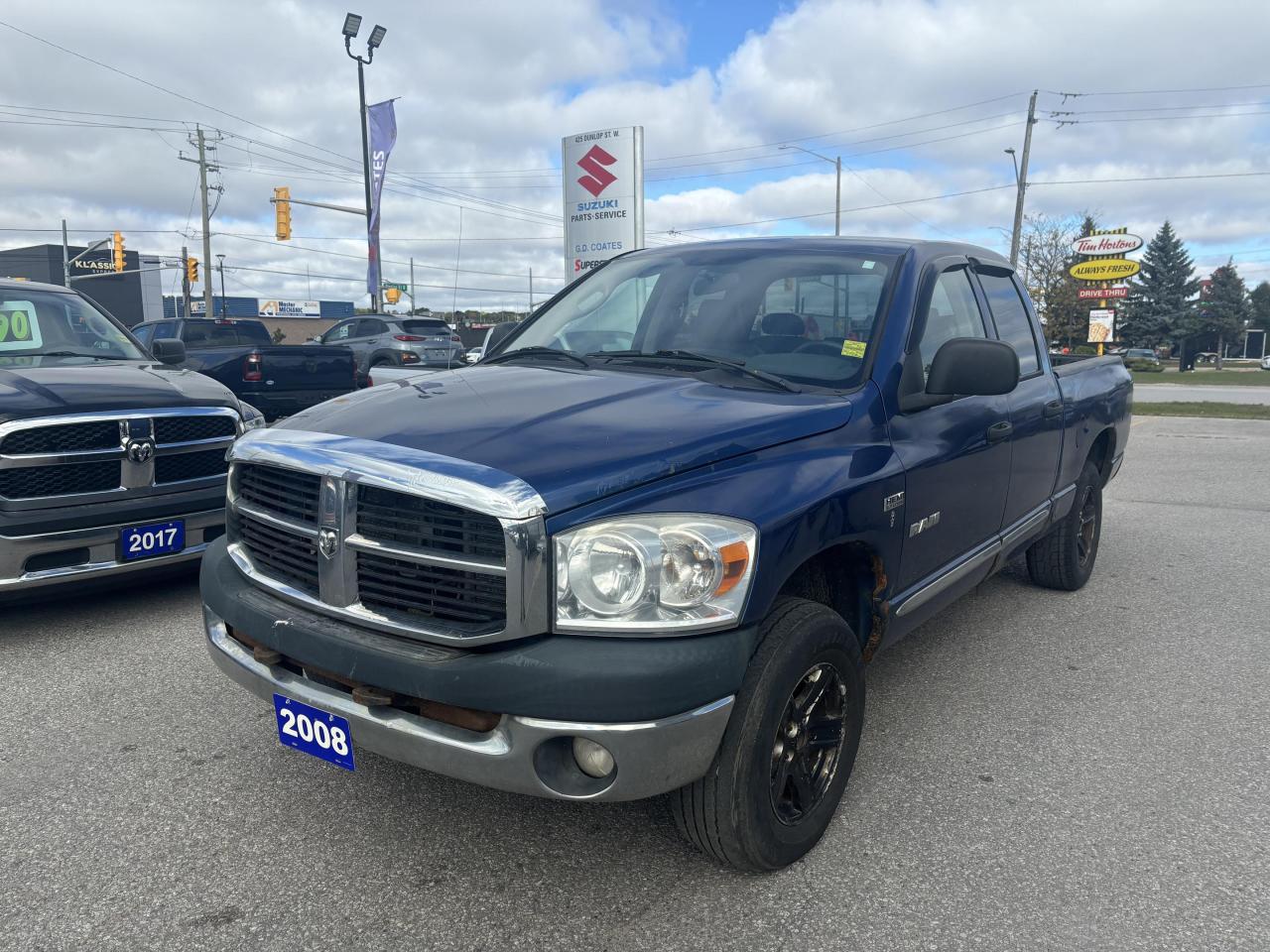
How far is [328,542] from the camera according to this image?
242 cm

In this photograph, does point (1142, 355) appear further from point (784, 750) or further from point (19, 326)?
point (784, 750)

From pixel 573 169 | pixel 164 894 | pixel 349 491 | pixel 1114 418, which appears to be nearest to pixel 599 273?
pixel 349 491

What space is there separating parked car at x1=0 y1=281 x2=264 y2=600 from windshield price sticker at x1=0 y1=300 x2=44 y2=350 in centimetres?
9

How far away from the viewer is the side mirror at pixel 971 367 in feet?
10.1

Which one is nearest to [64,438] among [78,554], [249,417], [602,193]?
[78,554]

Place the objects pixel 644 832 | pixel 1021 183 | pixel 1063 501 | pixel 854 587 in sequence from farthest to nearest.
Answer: pixel 1021 183 < pixel 1063 501 < pixel 854 587 < pixel 644 832

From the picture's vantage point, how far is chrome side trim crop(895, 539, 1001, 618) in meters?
3.20

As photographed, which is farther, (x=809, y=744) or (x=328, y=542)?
(x=809, y=744)

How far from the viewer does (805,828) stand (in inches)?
102

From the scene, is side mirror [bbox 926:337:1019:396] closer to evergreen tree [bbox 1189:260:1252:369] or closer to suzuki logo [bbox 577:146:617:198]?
suzuki logo [bbox 577:146:617:198]

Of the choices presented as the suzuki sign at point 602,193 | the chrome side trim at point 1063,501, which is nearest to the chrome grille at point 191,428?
the chrome side trim at point 1063,501

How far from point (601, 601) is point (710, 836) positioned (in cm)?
71

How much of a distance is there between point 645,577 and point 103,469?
11.2 feet

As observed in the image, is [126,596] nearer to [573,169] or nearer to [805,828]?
[805,828]
